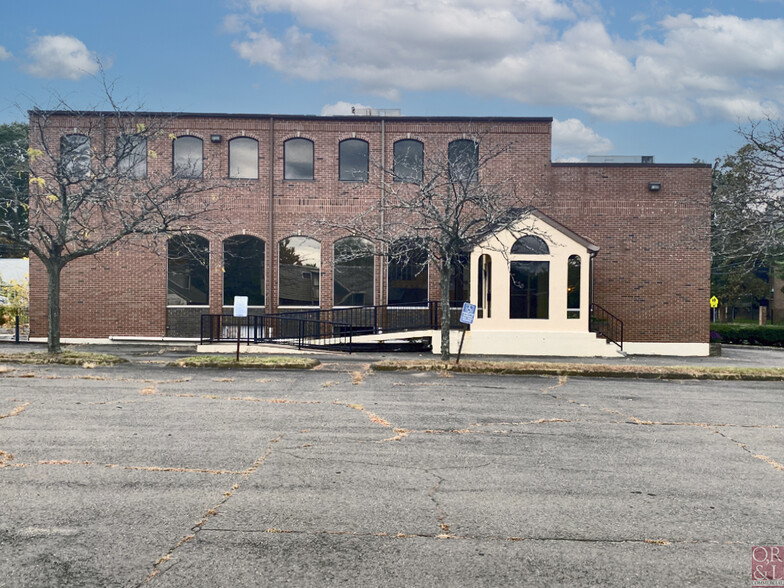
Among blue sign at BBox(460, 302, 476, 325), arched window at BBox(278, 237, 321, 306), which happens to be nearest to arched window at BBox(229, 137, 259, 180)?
arched window at BBox(278, 237, 321, 306)

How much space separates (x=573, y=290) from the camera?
2228 cm

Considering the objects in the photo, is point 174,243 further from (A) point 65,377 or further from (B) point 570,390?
(B) point 570,390

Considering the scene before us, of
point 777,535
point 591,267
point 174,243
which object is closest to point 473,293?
point 591,267

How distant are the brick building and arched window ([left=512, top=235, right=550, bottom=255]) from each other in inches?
103

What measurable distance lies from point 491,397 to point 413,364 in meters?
4.12

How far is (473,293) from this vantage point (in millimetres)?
22047

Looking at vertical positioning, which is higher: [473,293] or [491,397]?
[473,293]

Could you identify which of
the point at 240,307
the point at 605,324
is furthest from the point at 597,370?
the point at 605,324

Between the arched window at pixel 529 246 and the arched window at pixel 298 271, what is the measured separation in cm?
753

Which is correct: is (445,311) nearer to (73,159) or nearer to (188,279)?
(73,159)

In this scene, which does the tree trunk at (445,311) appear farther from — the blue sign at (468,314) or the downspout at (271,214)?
the downspout at (271,214)

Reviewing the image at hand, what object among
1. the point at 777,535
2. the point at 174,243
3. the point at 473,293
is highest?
the point at 174,243

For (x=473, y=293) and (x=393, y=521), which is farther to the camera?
(x=473, y=293)

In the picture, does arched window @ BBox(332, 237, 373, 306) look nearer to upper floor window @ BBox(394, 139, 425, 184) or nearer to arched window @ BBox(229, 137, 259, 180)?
upper floor window @ BBox(394, 139, 425, 184)
